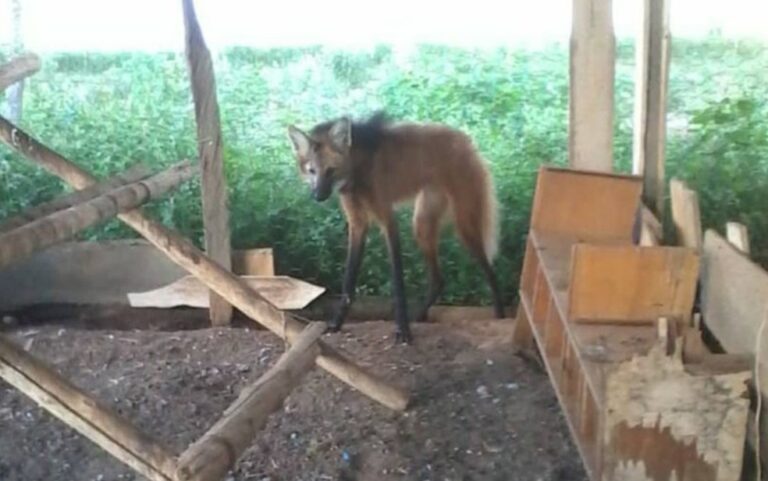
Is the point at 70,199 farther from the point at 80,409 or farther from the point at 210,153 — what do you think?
the point at 210,153

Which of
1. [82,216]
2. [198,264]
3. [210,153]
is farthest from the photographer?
[210,153]

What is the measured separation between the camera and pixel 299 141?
4445 mm

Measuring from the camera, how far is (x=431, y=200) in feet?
15.4

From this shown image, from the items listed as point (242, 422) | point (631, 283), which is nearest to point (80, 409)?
point (242, 422)

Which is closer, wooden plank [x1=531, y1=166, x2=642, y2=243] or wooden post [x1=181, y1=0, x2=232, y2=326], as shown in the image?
wooden plank [x1=531, y1=166, x2=642, y2=243]

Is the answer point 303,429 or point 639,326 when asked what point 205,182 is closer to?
point 303,429

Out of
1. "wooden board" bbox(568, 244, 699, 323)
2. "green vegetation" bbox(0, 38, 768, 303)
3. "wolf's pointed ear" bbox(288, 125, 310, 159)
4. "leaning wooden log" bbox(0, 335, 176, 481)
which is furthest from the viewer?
"green vegetation" bbox(0, 38, 768, 303)

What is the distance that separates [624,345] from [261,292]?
2386mm

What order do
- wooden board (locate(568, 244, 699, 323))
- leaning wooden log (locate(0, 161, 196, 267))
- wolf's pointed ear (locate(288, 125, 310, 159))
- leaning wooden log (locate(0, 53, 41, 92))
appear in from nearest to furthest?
leaning wooden log (locate(0, 161, 196, 267)) → wooden board (locate(568, 244, 699, 323)) → leaning wooden log (locate(0, 53, 41, 92)) → wolf's pointed ear (locate(288, 125, 310, 159))

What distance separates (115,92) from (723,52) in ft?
9.91

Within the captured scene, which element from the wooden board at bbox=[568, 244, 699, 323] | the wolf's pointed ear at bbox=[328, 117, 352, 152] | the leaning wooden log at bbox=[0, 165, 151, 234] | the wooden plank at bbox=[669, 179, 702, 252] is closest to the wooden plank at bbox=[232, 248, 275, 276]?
the wolf's pointed ear at bbox=[328, 117, 352, 152]

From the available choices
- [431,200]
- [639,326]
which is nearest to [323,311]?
[431,200]

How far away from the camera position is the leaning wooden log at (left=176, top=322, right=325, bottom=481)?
204 cm

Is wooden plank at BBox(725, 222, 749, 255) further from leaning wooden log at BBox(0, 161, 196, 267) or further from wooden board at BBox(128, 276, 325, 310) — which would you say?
wooden board at BBox(128, 276, 325, 310)
